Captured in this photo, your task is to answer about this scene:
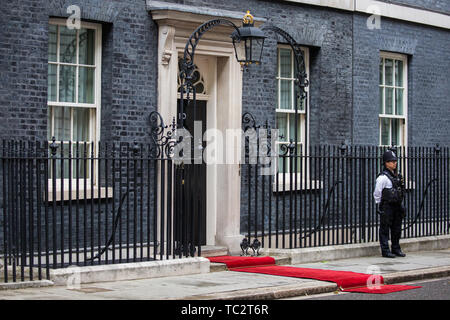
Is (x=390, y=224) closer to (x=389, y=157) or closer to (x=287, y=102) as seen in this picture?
(x=389, y=157)

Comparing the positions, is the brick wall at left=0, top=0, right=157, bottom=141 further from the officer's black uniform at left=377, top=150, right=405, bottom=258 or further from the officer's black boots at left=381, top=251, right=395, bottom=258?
the officer's black boots at left=381, top=251, right=395, bottom=258

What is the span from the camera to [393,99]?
17.7 metres

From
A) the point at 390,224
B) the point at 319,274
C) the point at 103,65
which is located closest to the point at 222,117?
the point at 103,65

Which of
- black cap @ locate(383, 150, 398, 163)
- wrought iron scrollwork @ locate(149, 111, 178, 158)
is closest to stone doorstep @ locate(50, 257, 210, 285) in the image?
wrought iron scrollwork @ locate(149, 111, 178, 158)

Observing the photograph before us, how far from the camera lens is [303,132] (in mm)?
16000

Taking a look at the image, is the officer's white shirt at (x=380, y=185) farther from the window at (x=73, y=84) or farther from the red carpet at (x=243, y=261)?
the window at (x=73, y=84)

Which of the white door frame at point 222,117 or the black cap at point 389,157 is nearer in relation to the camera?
the white door frame at point 222,117

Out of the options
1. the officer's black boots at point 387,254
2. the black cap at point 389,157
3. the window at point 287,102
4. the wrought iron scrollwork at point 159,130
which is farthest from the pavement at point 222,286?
the window at point 287,102

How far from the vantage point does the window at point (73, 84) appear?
1254cm

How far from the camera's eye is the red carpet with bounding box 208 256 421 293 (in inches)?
445

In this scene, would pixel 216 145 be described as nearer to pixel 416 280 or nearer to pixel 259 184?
pixel 259 184

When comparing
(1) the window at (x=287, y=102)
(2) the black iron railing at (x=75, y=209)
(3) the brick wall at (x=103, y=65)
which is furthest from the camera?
(1) the window at (x=287, y=102)

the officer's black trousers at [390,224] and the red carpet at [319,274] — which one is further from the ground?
the officer's black trousers at [390,224]

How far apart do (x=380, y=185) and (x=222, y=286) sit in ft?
14.2
